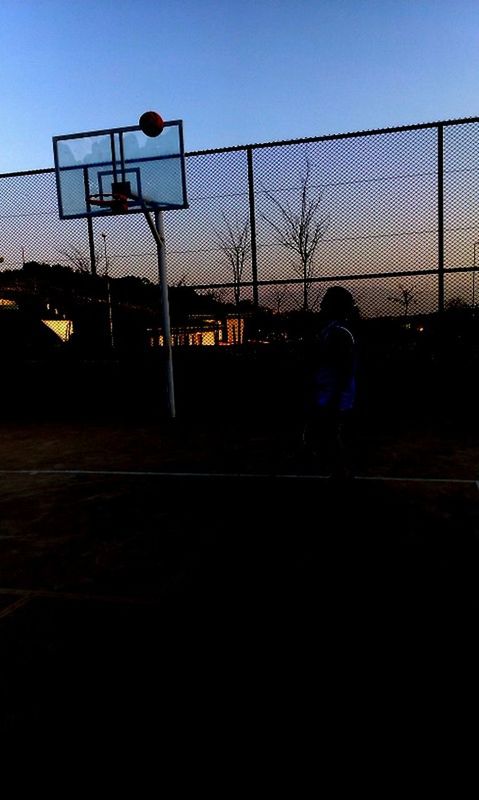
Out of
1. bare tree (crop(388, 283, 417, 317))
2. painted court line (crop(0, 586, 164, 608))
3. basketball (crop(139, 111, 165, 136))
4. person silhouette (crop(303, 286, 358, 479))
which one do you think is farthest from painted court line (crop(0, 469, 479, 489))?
basketball (crop(139, 111, 165, 136))

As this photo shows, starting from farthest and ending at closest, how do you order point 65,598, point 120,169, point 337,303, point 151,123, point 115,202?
1. point 120,169
2. point 115,202
3. point 151,123
4. point 337,303
5. point 65,598

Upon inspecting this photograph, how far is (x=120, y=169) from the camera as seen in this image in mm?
9891

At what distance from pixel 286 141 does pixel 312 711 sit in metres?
8.76

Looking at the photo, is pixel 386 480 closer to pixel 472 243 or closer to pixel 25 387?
pixel 472 243

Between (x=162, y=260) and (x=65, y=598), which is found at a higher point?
(x=162, y=260)

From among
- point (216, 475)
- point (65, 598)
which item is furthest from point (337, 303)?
point (65, 598)

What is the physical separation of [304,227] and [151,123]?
3.04 metres

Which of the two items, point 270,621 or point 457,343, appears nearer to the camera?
point 270,621

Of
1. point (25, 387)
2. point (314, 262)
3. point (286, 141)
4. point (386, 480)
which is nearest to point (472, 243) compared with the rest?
point (314, 262)

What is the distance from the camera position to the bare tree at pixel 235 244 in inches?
369

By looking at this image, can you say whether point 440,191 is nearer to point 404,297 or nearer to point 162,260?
point 404,297

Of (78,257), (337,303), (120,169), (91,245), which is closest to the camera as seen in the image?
(337,303)

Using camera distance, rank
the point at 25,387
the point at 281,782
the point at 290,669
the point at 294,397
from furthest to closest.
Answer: the point at 25,387
the point at 294,397
the point at 290,669
the point at 281,782

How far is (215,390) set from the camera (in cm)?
1102
